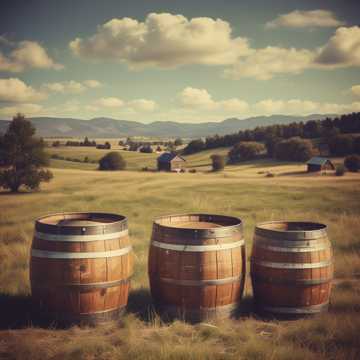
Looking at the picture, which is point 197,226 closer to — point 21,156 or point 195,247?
point 195,247

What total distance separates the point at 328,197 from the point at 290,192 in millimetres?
3184

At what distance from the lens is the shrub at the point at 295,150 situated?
85000mm

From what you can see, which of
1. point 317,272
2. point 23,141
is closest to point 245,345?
point 317,272

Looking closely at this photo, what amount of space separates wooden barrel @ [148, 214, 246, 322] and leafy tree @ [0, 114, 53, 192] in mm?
36384

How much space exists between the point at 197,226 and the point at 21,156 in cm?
3891

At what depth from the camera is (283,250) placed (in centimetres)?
741

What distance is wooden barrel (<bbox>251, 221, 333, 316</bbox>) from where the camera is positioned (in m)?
7.41

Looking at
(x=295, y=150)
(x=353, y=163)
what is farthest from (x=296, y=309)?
(x=295, y=150)

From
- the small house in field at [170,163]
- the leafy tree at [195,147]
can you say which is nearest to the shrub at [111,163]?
the small house in field at [170,163]

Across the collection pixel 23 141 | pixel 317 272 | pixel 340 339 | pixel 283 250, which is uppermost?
pixel 23 141

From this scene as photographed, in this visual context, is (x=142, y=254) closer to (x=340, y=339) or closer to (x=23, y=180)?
(x=340, y=339)

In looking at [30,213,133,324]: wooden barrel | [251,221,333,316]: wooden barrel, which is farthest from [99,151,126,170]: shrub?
[251,221,333,316]: wooden barrel

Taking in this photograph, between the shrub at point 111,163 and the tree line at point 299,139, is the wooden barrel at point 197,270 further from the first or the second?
the tree line at point 299,139

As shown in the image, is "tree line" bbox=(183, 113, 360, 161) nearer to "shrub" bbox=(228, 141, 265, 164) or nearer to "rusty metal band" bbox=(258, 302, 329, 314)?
"shrub" bbox=(228, 141, 265, 164)
